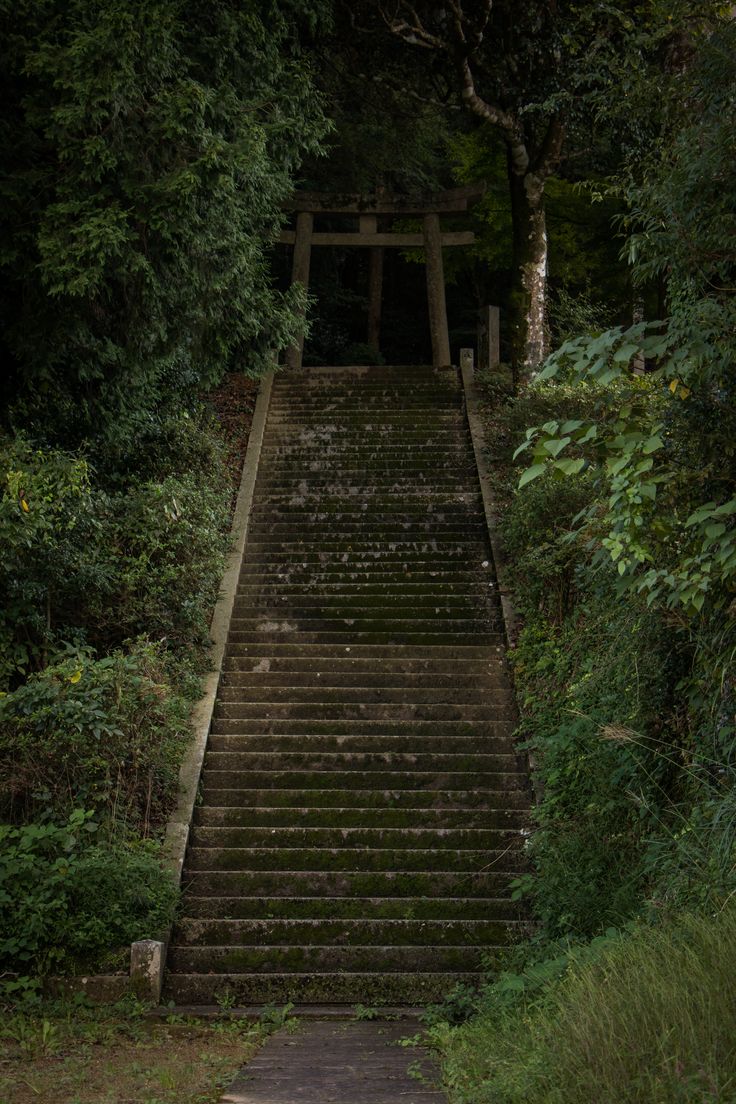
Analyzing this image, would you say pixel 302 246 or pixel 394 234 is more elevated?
pixel 394 234

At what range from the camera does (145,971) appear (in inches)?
257

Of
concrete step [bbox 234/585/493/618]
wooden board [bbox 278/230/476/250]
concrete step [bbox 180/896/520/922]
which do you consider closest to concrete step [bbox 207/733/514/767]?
concrete step [bbox 180/896/520/922]

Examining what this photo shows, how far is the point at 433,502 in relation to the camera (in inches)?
525

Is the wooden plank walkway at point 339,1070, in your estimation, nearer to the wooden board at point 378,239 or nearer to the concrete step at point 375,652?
the concrete step at point 375,652

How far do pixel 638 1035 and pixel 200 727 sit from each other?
19.6 ft

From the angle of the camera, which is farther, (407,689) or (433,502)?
(433,502)

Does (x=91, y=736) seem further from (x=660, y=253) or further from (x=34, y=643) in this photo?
(x=660, y=253)

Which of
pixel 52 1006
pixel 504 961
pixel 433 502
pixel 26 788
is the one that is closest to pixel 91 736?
pixel 26 788

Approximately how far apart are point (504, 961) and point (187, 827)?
8.33ft

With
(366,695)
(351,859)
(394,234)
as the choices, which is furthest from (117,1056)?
(394,234)

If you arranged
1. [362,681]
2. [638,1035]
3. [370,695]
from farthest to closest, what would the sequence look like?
[362,681]
[370,695]
[638,1035]

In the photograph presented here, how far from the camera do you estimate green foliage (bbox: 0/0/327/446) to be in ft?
27.9

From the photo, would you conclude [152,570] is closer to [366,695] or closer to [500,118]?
[366,695]

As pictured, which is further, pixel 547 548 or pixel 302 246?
pixel 302 246
